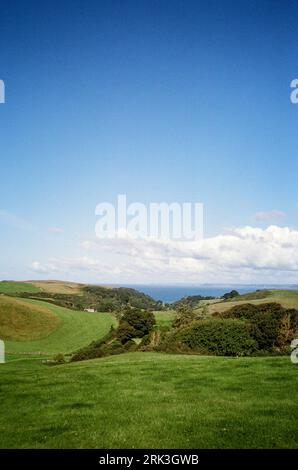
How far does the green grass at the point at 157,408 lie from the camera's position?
1259cm

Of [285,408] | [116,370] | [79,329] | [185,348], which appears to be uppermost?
[285,408]

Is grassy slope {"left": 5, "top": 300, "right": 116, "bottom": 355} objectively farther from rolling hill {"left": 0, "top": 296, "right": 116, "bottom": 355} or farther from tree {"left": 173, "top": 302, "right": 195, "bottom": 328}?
tree {"left": 173, "top": 302, "right": 195, "bottom": 328}

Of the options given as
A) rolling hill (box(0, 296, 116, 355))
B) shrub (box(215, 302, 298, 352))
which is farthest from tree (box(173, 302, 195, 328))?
rolling hill (box(0, 296, 116, 355))

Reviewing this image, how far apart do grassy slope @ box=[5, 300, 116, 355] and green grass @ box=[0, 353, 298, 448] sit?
243ft

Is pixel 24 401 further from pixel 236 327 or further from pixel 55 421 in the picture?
pixel 236 327

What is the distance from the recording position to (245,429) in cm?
1320

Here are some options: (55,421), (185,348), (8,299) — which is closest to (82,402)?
(55,421)

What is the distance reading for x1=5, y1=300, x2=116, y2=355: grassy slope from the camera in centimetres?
9450

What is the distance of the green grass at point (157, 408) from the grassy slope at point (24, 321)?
83.0m

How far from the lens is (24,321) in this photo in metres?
110

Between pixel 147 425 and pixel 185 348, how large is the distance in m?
43.9

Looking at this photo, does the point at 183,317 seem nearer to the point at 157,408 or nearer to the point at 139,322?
the point at 139,322

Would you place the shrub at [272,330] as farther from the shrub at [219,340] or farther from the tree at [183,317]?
the tree at [183,317]

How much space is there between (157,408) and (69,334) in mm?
100589
